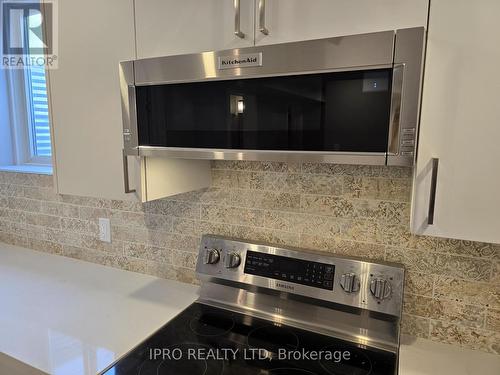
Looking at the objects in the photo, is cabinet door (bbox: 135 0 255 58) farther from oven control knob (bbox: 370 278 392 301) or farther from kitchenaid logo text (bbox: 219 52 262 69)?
oven control knob (bbox: 370 278 392 301)

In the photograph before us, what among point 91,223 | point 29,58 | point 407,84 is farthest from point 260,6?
point 29,58

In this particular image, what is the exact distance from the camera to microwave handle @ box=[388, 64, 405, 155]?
28.1 inches

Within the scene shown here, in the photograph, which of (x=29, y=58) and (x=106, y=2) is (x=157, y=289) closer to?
(x=106, y=2)

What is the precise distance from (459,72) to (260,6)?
46 centimetres

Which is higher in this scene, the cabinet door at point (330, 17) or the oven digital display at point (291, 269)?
the cabinet door at point (330, 17)

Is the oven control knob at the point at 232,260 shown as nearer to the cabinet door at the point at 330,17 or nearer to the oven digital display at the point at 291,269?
the oven digital display at the point at 291,269

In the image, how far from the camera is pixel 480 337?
102 cm

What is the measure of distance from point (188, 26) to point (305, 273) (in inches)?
32.6

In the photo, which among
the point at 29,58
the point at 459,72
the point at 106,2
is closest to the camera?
the point at 459,72

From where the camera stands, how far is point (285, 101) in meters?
0.82

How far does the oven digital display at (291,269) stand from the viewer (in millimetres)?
1118

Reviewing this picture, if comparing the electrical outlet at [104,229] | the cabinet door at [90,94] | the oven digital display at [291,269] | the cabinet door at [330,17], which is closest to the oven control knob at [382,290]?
the oven digital display at [291,269]

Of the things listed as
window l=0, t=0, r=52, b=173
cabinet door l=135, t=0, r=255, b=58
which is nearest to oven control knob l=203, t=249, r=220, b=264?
cabinet door l=135, t=0, r=255, b=58

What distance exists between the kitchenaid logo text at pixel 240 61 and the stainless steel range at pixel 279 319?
24.9 inches
